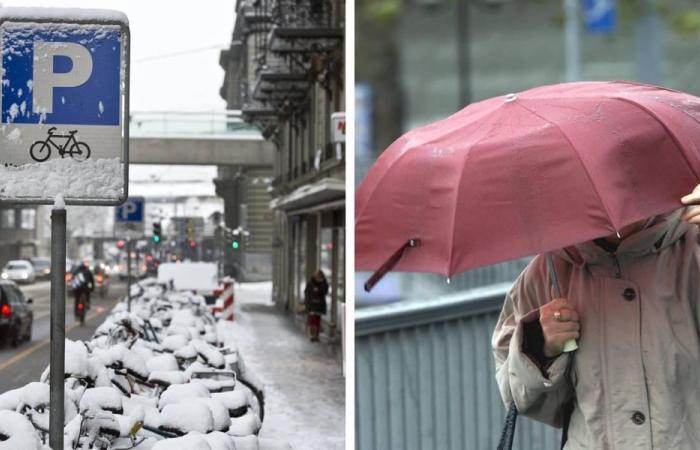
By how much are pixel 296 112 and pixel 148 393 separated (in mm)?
1577

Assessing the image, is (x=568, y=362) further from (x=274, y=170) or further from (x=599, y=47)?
(x=274, y=170)

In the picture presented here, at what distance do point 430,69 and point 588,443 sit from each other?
1356 millimetres

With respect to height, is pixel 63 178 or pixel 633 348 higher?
pixel 63 178

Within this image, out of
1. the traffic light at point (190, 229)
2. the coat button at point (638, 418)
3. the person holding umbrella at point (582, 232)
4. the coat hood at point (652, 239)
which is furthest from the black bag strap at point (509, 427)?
the traffic light at point (190, 229)

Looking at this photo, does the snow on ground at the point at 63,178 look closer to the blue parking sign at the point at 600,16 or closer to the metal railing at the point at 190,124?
the metal railing at the point at 190,124

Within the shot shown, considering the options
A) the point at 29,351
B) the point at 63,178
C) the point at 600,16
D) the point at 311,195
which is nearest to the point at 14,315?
the point at 29,351

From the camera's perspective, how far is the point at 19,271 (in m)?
3.52

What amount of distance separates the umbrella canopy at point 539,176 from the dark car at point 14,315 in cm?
169

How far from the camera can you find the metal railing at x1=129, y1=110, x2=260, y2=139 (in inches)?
145

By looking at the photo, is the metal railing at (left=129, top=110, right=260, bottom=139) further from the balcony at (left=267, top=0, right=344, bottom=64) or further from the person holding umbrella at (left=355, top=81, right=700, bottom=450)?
the person holding umbrella at (left=355, top=81, right=700, bottom=450)

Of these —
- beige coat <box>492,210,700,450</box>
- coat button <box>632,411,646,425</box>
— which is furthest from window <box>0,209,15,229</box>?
coat button <box>632,411,646,425</box>

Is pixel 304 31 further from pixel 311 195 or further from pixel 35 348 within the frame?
pixel 35 348

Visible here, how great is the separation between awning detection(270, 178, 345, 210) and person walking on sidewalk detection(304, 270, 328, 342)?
41cm

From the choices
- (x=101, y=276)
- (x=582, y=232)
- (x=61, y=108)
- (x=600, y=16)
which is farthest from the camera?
(x=101, y=276)
